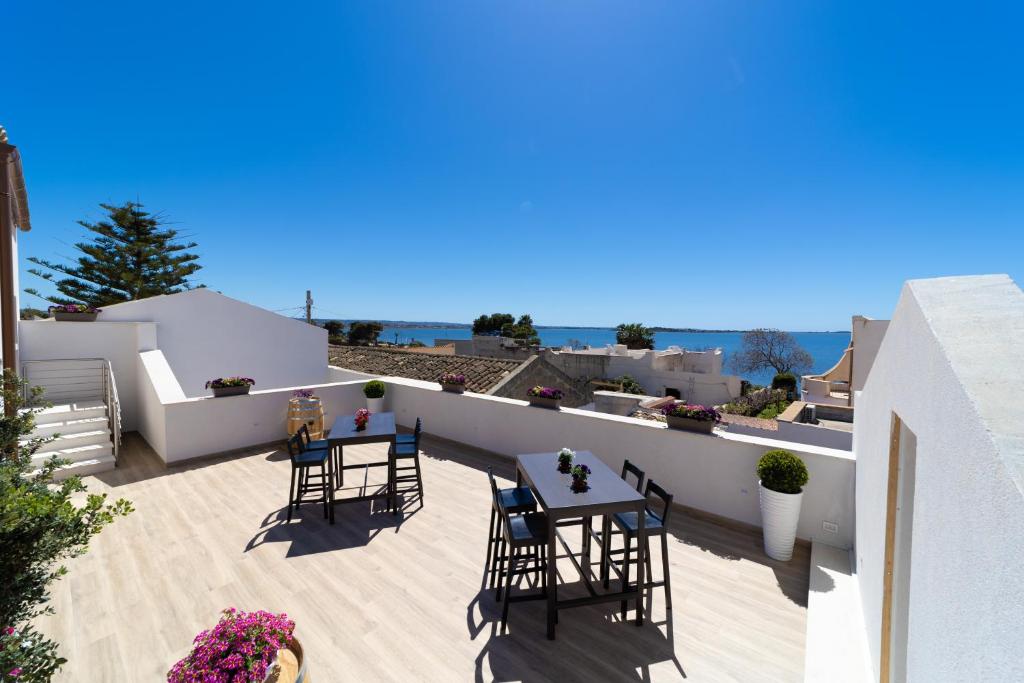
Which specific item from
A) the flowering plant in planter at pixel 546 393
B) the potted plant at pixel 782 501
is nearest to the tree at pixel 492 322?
the flowering plant in planter at pixel 546 393

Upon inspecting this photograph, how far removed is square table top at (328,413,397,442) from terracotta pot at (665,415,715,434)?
3165 millimetres

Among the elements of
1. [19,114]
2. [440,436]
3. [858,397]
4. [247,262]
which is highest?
[19,114]

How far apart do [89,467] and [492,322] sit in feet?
176

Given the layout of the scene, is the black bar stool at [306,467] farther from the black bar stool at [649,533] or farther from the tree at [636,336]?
the tree at [636,336]

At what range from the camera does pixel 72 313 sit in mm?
6492

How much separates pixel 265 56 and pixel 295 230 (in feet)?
41.1

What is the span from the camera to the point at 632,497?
2.63 metres

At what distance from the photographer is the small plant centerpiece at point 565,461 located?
3088 millimetres

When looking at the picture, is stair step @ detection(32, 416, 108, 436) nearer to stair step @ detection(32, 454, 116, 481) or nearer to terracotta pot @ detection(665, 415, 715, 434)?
stair step @ detection(32, 454, 116, 481)

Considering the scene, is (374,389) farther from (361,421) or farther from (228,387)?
(361,421)

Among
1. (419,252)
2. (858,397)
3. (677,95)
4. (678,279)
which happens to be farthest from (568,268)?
(858,397)

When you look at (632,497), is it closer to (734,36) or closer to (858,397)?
(858,397)

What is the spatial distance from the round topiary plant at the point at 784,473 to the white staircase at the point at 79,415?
7.71m

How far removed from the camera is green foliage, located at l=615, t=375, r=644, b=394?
23642mm
